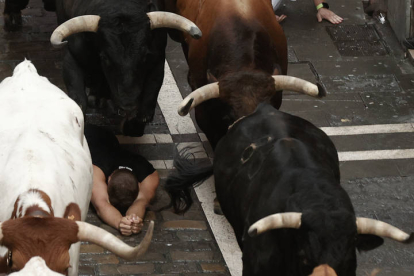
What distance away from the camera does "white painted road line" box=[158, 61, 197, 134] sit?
10.6 meters

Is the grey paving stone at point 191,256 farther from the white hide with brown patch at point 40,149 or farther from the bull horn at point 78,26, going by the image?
the bull horn at point 78,26

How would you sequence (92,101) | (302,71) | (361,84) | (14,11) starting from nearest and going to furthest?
(92,101) < (361,84) < (302,71) < (14,11)

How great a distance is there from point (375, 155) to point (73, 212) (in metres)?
4.70

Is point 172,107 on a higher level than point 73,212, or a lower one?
lower

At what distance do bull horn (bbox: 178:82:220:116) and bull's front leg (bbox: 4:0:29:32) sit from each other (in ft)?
17.2

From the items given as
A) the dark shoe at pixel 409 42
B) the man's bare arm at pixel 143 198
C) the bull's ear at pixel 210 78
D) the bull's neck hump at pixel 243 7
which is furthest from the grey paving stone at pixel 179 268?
the dark shoe at pixel 409 42

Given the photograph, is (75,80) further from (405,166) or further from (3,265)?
(3,265)

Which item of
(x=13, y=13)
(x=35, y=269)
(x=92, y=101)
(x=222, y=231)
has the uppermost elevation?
(x=35, y=269)

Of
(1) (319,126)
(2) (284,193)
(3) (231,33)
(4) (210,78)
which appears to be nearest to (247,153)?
(2) (284,193)

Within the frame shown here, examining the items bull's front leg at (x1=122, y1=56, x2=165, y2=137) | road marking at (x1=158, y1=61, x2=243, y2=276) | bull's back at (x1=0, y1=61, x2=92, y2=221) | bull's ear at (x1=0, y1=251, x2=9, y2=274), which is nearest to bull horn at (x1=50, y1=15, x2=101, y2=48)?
bull's back at (x1=0, y1=61, x2=92, y2=221)

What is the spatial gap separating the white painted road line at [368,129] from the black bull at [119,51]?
93.1 inches

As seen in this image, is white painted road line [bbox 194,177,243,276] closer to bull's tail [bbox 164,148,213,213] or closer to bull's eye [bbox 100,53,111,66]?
bull's tail [bbox 164,148,213,213]

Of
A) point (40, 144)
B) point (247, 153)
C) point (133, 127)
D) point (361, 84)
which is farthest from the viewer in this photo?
point (361, 84)

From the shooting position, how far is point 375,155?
10.1 meters
